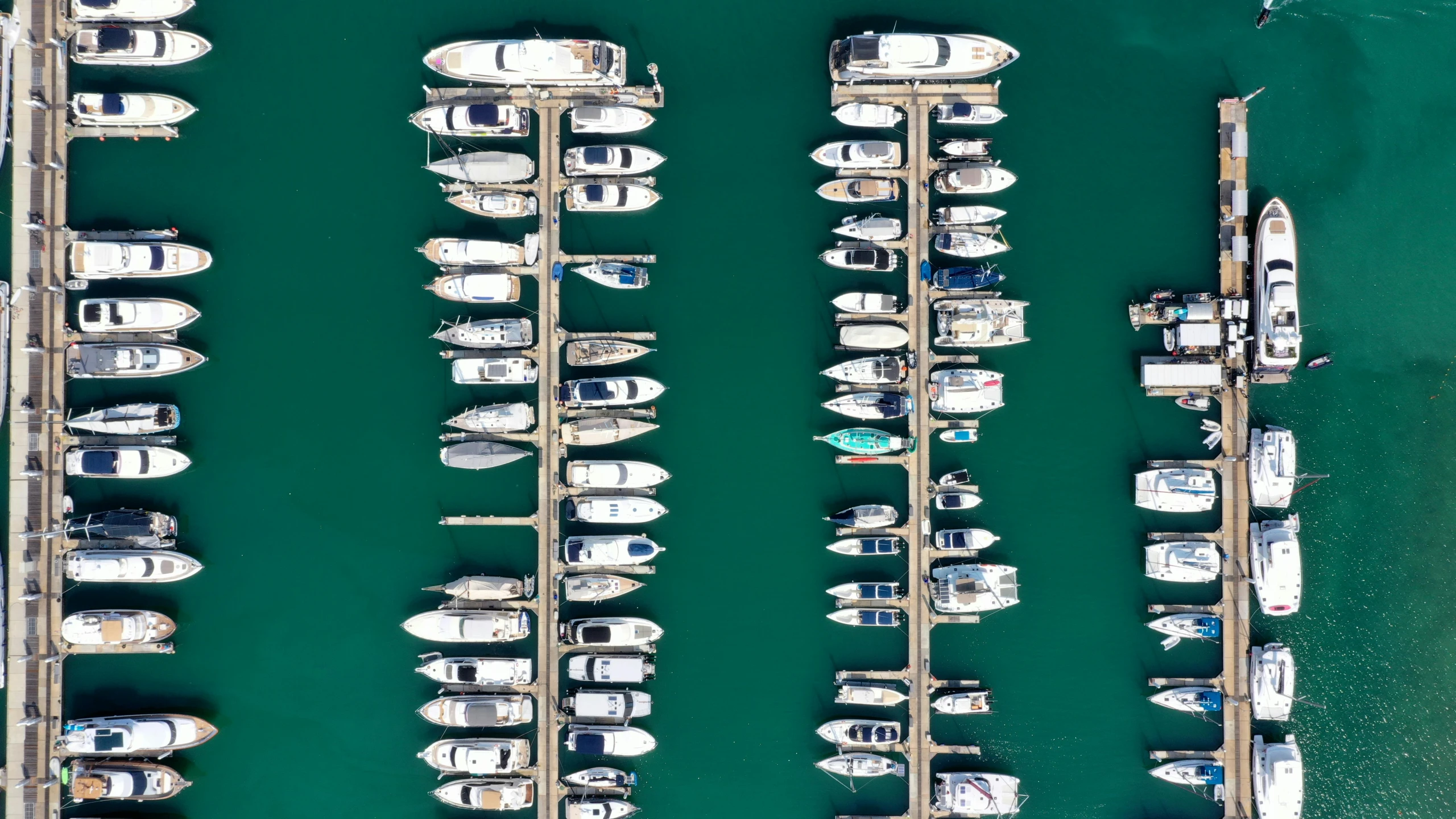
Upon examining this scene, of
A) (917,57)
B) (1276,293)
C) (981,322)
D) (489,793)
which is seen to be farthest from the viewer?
(489,793)

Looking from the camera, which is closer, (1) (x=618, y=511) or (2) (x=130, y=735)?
(2) (x=130, y=735)

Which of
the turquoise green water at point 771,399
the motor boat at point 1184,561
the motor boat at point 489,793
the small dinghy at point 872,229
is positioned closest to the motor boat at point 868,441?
the turquoise green water at point 771,399

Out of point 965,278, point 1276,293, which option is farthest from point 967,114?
point 1276,293

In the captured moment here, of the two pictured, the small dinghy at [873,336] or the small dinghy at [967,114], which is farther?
the small dinghy at [873,336]

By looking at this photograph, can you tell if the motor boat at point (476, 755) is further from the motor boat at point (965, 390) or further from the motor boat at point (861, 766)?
the motor boat at point (965, 390)

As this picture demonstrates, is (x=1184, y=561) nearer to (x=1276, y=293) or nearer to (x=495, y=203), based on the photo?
(x=1276, y=293)

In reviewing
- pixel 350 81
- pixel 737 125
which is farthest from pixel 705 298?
pixel 350 81
